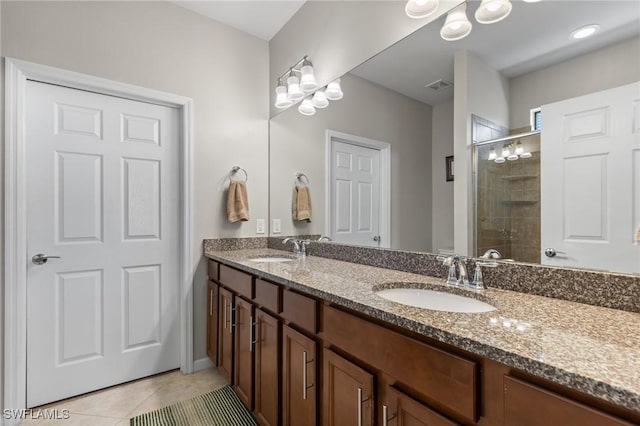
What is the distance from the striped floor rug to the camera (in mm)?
1684

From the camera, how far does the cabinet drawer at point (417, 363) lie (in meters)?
0.68

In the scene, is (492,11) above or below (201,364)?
above

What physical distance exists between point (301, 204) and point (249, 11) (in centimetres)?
149

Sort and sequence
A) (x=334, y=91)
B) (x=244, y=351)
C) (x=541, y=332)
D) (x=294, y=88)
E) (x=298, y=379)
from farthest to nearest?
1. (x=294, y=88)
2. (x=334, y=91)
3. (x=244, y=351)
4. (x=298, y=379)
5. (x=541, y=332)

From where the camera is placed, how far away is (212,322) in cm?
220

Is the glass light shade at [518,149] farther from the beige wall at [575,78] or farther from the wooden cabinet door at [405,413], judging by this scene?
the wooden cabinet door at [405,413]

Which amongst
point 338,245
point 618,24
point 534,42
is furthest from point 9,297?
point 618,24

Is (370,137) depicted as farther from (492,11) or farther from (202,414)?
(202,414)

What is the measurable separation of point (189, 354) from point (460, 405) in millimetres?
2100

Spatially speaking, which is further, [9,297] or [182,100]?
[182,100]

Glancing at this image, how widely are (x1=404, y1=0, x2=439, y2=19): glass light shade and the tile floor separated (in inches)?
96.1

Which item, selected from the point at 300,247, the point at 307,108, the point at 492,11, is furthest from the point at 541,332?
the point at 307,108

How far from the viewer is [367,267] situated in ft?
5.45

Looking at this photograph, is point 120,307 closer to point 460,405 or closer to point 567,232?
point 460,405
